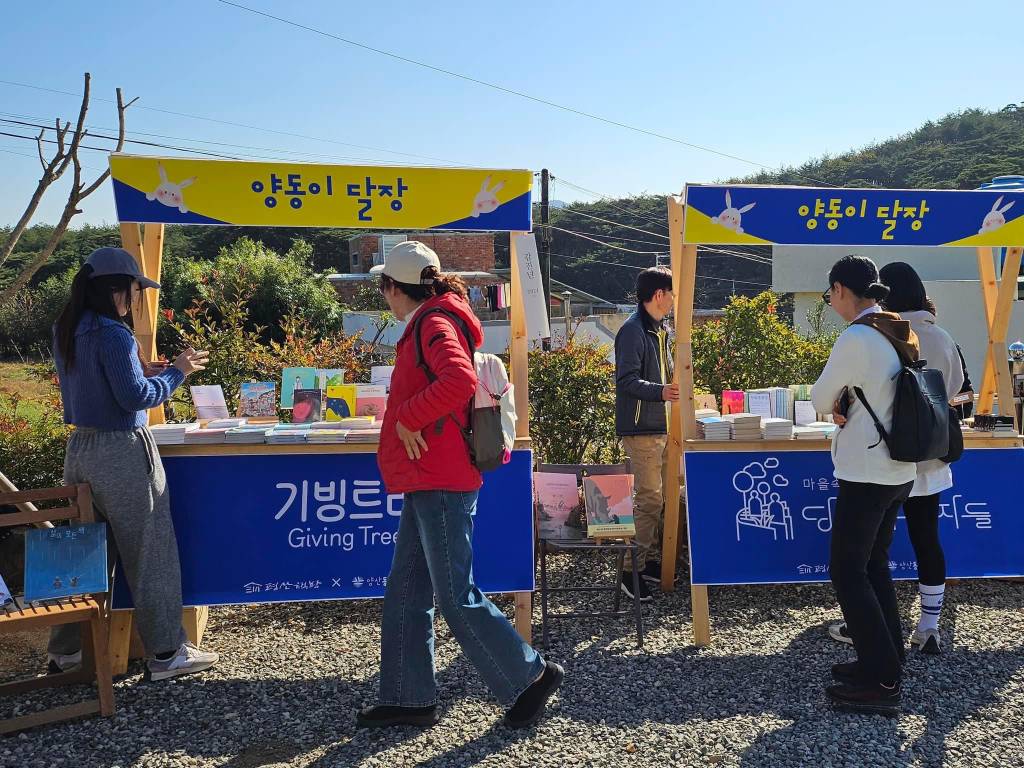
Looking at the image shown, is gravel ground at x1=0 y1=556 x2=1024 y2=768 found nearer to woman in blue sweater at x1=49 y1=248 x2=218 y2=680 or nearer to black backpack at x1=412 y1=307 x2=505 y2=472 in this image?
woman in blue sweater at x1=49 y1=248 x2=218 y2=680

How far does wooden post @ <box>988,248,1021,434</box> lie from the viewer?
4.77 metres

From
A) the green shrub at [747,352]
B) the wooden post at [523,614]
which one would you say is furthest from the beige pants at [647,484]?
the green shrub at [747,352]

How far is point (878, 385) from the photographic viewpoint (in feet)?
10.6

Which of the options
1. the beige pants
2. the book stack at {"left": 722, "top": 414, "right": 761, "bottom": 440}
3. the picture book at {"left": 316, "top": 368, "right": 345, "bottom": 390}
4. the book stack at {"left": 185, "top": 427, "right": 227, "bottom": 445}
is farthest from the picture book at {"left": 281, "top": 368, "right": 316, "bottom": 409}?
the book stack at {"left": 722, "top": 414, "right": 761, "bottom": 440}

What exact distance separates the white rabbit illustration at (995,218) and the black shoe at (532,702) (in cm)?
342

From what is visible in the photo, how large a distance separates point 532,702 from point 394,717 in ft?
1.78

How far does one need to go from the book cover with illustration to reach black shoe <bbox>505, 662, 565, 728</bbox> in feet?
3.65

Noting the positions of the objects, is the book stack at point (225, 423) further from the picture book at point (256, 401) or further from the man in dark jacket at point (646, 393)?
the man in dark jacket at point (646, 393)

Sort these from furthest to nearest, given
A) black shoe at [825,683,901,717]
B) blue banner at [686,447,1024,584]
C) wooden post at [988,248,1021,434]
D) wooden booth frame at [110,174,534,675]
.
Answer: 1. wooden post at [988,248,1021,434]
2. blue banner at [686,447,1024,584]
3. wooden booth frame at [110,174,534,675]
4. black shoe at [825,683,901,717]

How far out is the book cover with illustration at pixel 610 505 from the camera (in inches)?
166

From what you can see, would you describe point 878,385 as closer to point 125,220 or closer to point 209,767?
point 209,767

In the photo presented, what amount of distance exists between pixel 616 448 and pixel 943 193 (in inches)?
113

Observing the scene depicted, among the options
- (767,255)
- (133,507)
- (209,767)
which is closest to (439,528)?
(209,767)

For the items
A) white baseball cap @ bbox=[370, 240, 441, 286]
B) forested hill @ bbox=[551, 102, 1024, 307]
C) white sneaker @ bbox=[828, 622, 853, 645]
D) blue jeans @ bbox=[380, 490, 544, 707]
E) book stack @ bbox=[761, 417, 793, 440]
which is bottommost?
white sneaker @ bbox=[828, 622, 853, 645]
